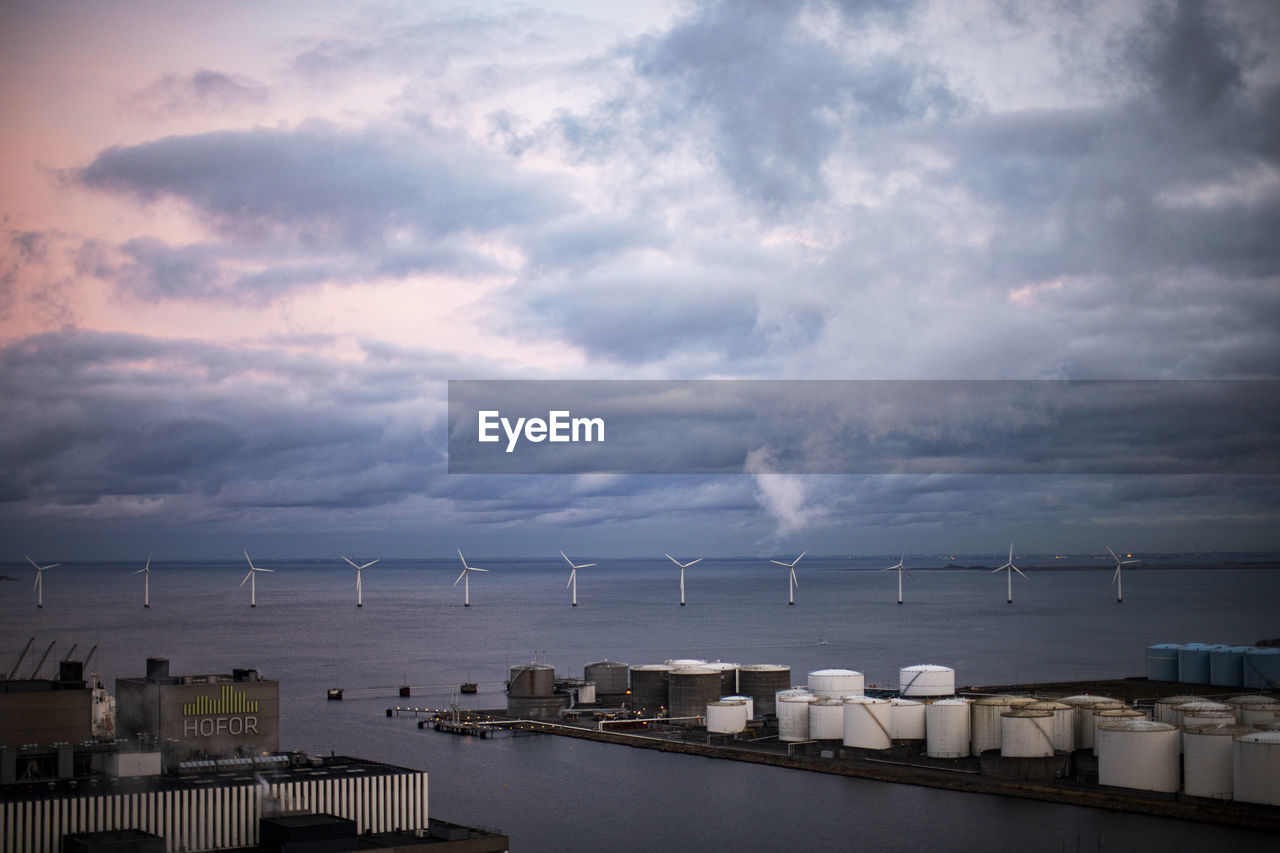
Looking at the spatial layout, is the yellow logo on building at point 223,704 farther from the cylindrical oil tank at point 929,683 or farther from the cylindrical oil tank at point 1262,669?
the cylindrical oil tank at point 1262,669

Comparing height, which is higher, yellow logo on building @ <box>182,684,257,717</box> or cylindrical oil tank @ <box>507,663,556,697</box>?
yellow logo on building @ <box>182,684,257,717</box>

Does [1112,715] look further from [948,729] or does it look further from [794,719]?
[794,719]

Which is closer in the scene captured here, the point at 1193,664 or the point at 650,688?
the point at 650,688

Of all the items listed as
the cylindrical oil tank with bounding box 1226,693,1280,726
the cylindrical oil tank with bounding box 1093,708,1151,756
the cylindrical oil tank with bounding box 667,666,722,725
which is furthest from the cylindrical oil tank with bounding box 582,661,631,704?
the cylindrical oil tank with bounding box 1226,693,1280,726

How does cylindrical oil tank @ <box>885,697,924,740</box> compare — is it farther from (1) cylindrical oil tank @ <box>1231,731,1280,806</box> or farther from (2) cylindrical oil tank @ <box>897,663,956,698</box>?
(1) cylindrical oil tank @ <box>1231,731,1280,806</box>

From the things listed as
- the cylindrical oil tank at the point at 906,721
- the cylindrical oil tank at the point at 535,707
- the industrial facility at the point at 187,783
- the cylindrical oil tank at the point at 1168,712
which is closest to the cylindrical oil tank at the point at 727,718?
the cylindrical oil tank at the point at 906,721

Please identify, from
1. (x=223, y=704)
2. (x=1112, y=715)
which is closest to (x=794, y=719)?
(x=1112, y=715)
